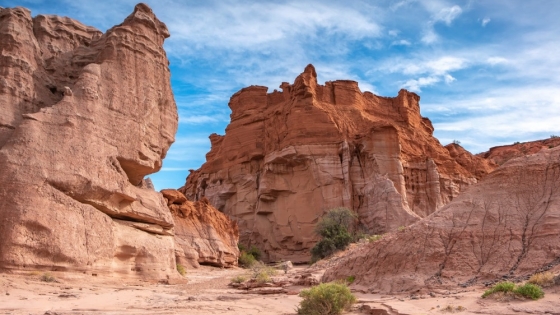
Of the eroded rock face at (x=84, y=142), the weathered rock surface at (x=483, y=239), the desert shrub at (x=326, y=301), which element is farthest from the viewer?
the eroded rock face at (x=84, y=142)

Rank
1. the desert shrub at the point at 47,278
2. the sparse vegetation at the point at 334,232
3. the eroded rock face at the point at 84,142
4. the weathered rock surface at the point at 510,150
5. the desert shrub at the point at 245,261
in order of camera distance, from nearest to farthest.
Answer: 1. the desert shrub at the point at 47,278
2. the eroded rock face at the point at 84,142
3. the sparse vegetation at the point at 334,232
4. the desert shrub at the point at 245,261
5. the weathered rock surface at the point at 510,150

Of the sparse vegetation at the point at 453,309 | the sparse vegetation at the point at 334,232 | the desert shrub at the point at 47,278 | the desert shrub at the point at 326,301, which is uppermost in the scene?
the sparse vegetation at the point at 334,232

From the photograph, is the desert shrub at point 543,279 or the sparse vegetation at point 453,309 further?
the desert shrub at point 543,279

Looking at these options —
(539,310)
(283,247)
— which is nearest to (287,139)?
(283,247)

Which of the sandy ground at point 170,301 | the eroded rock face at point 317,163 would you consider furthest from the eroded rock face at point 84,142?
the eroded rock face at point 317,163

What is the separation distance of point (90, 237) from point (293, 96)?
36763 millimetres

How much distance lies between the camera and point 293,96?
49906mm

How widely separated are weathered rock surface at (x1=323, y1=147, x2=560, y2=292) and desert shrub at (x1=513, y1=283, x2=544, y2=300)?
83.9 inches

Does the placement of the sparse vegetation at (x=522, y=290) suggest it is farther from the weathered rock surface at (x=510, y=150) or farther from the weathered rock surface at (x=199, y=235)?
the weathered rock surface at (x=510, y=150)

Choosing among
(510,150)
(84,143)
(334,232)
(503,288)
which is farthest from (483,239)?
(510,150)

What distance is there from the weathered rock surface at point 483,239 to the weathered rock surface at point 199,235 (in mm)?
15101

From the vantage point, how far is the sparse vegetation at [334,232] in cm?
3462

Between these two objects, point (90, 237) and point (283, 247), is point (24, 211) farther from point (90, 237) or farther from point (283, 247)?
point (283, 247)

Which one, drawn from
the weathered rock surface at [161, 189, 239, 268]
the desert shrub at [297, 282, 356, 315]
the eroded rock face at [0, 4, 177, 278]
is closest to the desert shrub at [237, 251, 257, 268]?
the weathered rock surface at [161, 189, 239, 268]
